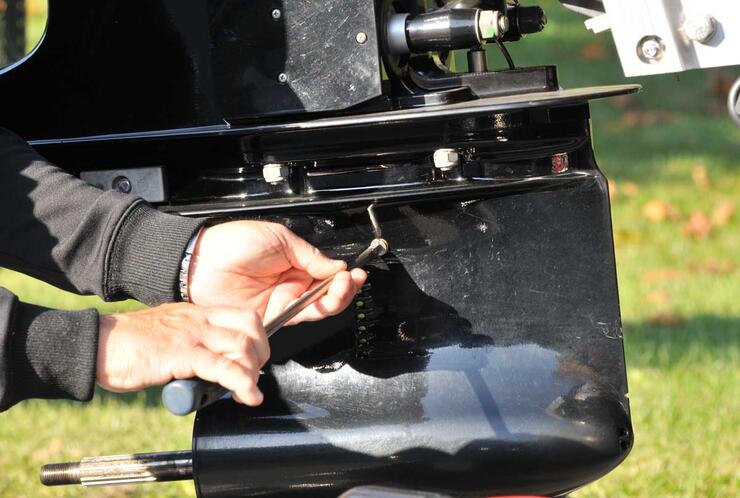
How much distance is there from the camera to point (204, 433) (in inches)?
69.6

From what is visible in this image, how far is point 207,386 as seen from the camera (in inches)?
58.5

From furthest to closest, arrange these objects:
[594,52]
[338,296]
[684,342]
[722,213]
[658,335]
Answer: [594,52], [722,213], [658,335], [684,342], [338,296]

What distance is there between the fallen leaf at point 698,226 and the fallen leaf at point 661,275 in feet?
1.86

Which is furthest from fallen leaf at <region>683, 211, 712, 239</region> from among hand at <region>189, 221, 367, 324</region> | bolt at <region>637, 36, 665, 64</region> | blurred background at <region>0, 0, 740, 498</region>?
hand at <region>189, 221, 367, 324</region>

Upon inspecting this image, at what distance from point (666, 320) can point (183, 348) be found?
2823 millimetres

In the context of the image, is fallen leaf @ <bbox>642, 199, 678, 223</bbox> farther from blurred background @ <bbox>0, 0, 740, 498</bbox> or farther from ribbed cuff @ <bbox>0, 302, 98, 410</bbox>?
ribbed cuff @ <bbox>0, 302, 98, 410</bbox>

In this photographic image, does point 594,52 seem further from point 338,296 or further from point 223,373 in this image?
point 223,373

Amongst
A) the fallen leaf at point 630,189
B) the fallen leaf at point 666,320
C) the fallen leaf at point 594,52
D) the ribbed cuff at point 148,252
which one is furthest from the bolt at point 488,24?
the fallen leaf at point 594,52

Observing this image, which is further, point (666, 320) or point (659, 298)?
point (659, 298)

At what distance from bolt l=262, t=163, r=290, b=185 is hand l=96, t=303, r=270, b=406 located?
0.27m

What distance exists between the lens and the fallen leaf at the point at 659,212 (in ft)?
17.3

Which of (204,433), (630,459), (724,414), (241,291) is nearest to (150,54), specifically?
(241,291)

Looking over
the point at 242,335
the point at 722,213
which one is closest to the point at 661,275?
the point at 722,213

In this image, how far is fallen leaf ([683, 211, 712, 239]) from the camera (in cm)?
506
